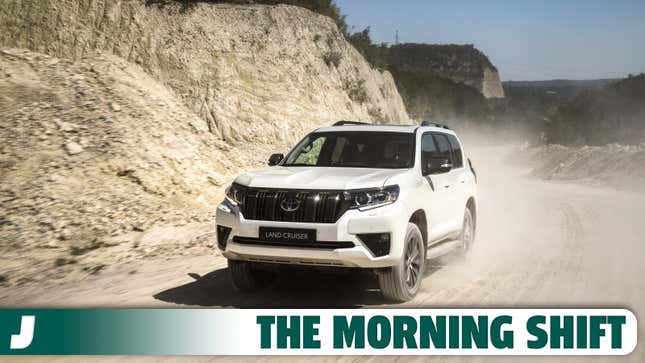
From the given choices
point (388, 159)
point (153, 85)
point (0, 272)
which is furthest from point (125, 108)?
point (388, 159)

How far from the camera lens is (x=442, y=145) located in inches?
351

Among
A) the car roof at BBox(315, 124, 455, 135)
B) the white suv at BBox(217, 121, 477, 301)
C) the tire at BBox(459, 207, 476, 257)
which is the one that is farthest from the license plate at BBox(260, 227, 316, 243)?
the tire at BBox(459, 207, 476, 257)

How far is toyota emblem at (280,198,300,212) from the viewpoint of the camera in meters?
6.41

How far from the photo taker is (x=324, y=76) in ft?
89.9

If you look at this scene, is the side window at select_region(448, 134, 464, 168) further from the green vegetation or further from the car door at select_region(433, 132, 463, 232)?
the green vegetation

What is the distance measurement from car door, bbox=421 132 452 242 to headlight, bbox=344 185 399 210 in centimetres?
85

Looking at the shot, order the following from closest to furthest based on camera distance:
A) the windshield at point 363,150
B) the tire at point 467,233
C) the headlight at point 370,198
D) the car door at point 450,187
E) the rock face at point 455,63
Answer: the headlight at point 370,198, the windshield at point 363,150, the car door at point 450,187, the tire at point 467,233, the rock face at point 455,63

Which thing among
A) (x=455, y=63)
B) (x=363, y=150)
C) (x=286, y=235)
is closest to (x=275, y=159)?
(x=363, y=150)

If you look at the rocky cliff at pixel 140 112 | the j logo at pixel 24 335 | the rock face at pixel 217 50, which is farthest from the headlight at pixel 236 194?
the rock face at pixel 217 50

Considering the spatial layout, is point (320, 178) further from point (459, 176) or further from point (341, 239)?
point (459, 176)

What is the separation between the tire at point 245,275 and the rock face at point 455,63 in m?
150

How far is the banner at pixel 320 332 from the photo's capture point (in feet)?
17.7

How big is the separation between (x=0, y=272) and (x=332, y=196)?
570cm

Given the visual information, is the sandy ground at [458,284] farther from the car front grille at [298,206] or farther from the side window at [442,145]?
the side window at [442,145]
